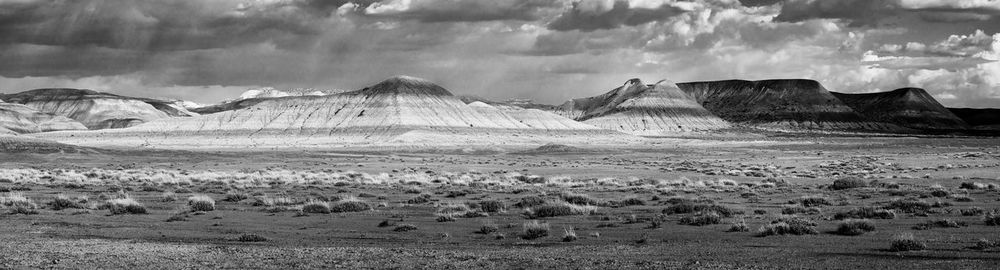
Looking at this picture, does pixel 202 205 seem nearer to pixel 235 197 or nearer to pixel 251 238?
pixel 235 197

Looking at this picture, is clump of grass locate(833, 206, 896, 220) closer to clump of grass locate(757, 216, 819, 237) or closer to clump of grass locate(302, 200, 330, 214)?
clump of grass locate(757, 216, 819, 237)

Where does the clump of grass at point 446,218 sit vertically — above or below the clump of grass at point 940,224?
below

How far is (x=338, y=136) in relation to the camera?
16888 cm

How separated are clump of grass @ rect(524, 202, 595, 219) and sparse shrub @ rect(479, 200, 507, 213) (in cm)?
153

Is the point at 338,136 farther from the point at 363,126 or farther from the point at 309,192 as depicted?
the point at 309,192

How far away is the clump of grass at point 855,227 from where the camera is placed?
1775cm

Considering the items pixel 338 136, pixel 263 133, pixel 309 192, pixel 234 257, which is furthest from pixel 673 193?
pixel 263 133

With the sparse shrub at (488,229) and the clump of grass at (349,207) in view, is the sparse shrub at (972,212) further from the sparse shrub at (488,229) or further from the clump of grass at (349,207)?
the clump of grass at (349,207)

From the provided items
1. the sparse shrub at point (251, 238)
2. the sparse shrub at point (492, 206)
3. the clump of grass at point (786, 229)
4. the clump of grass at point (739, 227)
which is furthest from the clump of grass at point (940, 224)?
the sparse shrub at point (251, 238)

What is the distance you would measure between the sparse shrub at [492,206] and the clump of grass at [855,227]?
9.79m

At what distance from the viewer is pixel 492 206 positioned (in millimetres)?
25250

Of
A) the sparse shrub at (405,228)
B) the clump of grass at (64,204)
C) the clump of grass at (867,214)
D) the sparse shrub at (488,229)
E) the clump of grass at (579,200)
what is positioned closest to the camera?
the sparse shrub at (488,229)

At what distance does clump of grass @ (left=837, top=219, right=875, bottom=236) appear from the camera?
17.8m

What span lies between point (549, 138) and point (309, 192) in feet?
485
